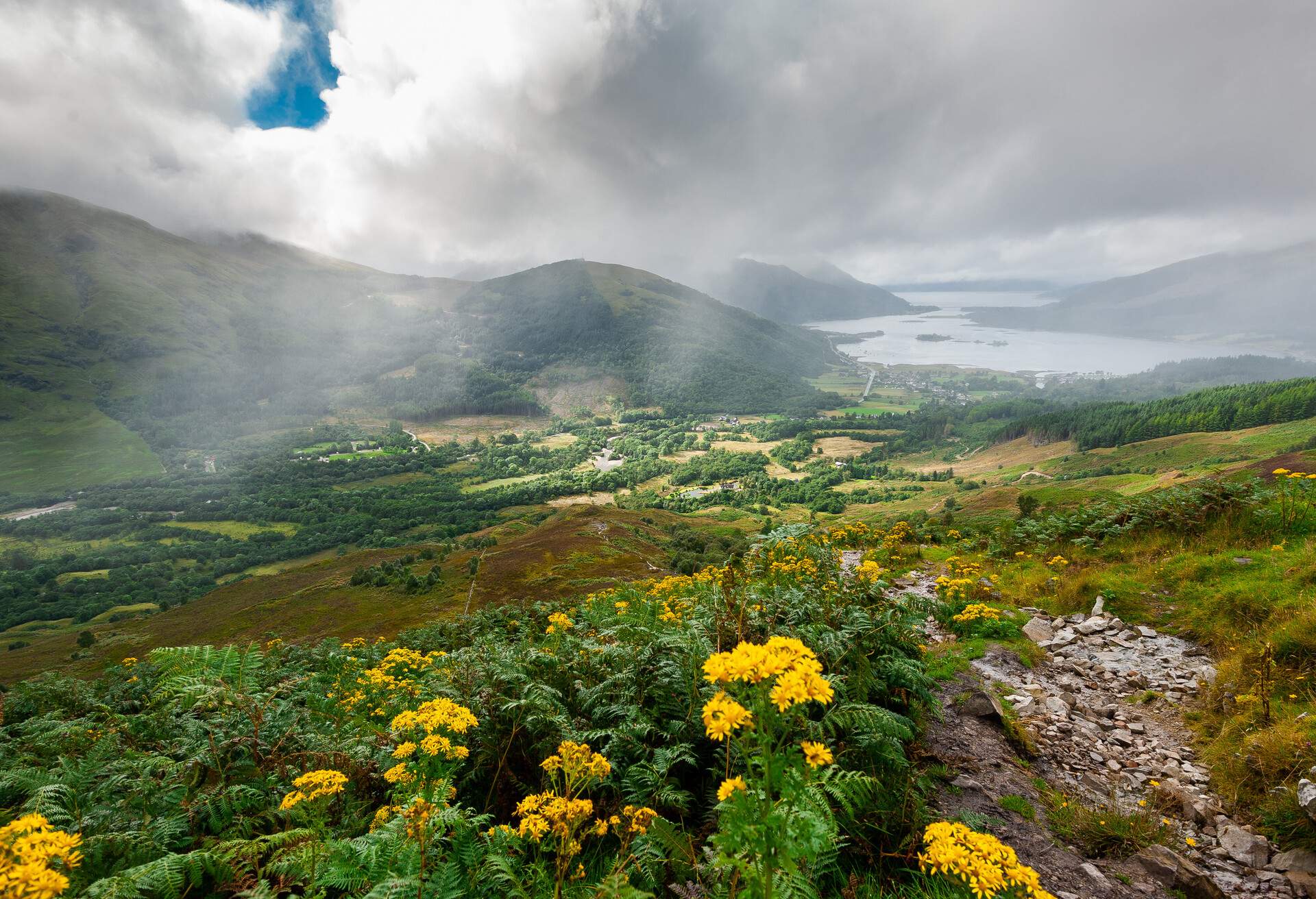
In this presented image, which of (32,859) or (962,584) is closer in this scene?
(32,859)

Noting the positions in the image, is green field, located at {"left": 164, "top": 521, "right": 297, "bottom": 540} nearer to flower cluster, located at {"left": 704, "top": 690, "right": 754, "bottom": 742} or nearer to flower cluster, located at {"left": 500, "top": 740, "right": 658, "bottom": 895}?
flower cluster, located at {"left": 500, "top": 740, "right": 658, "bottom": 895}

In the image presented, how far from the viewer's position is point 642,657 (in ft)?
19.9

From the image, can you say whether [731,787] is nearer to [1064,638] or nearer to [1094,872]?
[1094,872]

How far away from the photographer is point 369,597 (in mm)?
48531

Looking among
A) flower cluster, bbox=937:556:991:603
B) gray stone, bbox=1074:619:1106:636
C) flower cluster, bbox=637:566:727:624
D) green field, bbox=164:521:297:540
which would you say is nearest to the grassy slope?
flower cluster, bbox=637:566:727:624

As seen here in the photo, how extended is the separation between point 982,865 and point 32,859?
16.5 ft

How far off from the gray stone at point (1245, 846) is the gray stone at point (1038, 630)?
17.5 feet

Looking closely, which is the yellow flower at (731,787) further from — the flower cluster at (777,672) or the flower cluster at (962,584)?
the flower cluster at (962,584)

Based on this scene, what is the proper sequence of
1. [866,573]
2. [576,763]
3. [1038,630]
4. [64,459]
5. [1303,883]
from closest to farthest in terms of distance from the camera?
1. [576,763]
2. [1303,883]
3. [866,573]
4. [1038,630]
5. [64,459]

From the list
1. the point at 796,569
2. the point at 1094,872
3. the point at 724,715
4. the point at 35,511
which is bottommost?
the point at 35,511

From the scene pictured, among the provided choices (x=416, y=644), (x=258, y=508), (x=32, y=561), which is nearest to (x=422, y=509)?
(x=258, y=508)

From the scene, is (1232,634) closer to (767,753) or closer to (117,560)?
(767,753)

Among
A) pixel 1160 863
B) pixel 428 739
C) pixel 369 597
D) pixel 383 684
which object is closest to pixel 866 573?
pixel 1160 863

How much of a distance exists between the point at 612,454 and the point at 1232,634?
6853 inches
